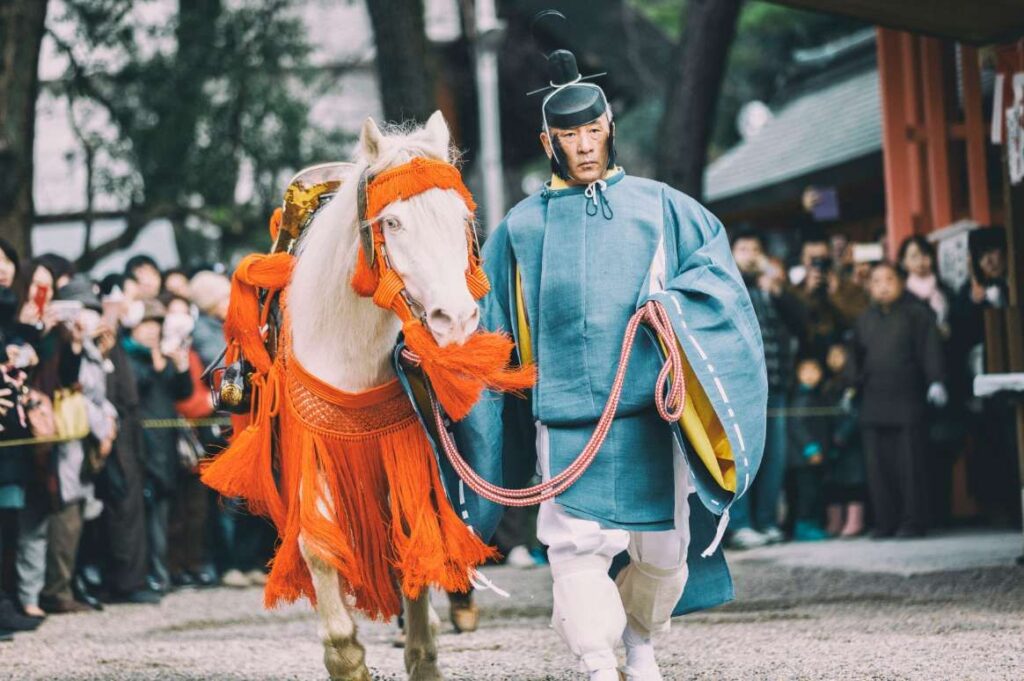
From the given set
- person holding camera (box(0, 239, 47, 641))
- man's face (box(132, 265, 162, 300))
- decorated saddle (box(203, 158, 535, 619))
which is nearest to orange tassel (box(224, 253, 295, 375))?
decorated saddle (box(203, 158, 535, 619))

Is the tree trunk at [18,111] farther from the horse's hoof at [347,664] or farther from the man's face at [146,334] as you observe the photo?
the horse's hoof at [347,664]

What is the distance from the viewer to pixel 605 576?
5.14 m

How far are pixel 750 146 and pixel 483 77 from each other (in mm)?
3595

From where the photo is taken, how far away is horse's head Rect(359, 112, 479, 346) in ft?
15.9

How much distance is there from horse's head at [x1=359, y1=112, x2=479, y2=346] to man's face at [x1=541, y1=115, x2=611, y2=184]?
41 cm

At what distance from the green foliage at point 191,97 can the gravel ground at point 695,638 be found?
7.57 meters

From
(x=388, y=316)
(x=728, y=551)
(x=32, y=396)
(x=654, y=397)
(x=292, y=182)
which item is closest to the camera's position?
(x=654, y=397)

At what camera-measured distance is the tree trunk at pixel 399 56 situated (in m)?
12.2

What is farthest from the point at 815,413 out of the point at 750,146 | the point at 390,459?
the point at 750,146

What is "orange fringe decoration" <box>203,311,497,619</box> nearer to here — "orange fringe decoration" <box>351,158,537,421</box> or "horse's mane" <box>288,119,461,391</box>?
"horse's mane" <box>288,119,461,391</box>

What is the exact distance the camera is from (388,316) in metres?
5.58

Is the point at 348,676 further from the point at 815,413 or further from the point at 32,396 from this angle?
the point at 815,413

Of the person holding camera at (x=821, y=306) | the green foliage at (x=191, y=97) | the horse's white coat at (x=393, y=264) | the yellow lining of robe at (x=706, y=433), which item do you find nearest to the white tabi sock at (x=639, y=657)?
the yellow lining of robe at (x=706, y=433)

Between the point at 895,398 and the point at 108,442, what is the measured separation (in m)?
5.52
